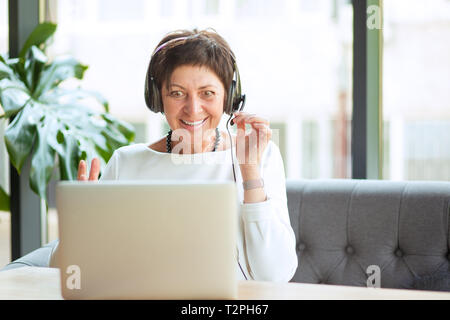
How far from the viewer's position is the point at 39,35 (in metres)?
2.15

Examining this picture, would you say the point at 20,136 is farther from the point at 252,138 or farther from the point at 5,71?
the point at 252,138

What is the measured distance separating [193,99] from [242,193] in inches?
10.1

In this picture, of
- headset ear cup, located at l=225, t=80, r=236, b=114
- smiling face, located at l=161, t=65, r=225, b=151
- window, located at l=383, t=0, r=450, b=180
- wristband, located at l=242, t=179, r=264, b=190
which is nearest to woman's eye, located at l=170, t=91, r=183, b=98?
smiling face, located at l=161, t=65, r=225, b=151

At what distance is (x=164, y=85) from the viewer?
1329 mm

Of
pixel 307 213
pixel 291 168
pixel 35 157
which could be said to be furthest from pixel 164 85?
pixel 291 168

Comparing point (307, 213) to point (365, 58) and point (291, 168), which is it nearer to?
point (365, 58)

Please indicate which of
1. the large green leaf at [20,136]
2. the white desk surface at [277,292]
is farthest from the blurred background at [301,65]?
the white desk surface at [277,292]

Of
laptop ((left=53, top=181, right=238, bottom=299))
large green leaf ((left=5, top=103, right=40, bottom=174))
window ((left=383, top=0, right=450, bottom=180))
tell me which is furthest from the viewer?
window ((left=383, top=0, right=450, bottom=180))

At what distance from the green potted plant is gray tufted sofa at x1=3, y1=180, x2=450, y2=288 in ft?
1.56

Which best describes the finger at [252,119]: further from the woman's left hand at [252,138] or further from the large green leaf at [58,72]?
the large green leaf at [58,72]

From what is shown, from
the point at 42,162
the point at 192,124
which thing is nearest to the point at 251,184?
the point at 192,124

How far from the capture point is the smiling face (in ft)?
4.22

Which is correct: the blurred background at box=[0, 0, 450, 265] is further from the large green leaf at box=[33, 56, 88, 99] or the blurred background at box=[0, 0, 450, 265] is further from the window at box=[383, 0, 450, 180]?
the large green leaf at box=[33, 56, 88, 99]

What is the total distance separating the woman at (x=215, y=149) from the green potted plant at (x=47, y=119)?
0.63m
